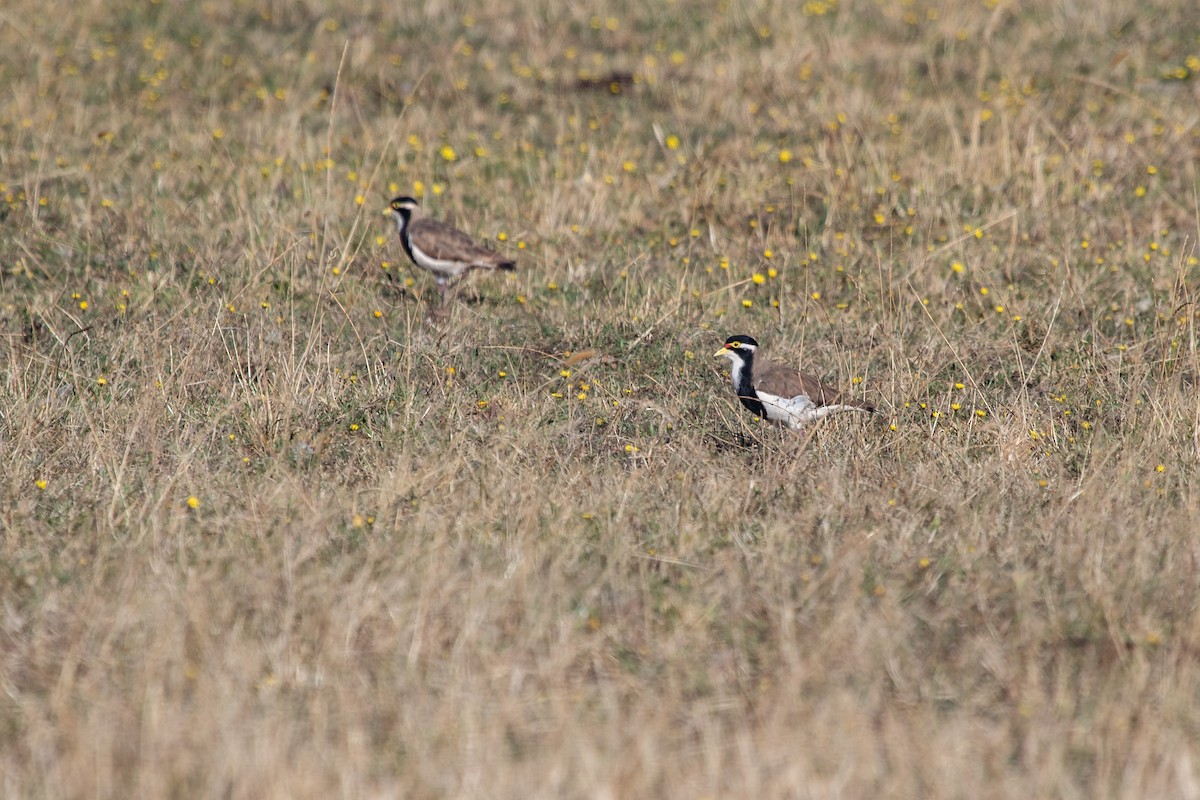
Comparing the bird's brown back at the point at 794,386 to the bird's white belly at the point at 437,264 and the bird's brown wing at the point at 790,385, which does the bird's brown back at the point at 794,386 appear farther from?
the bird's white belly at the point at 437,264

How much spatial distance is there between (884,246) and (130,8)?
836cm

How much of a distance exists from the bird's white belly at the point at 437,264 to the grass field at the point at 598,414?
0.24 m

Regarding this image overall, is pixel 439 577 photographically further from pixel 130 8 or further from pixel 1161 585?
pixel 130 8

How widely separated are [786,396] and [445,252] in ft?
9.31

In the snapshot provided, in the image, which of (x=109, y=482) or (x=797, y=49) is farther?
(x=797, y=49)

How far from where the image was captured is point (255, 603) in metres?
4.71

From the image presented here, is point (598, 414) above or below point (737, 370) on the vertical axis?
below

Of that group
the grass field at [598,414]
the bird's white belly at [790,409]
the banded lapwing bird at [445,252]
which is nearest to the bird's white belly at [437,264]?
the banded lapwing bird at [445,252]

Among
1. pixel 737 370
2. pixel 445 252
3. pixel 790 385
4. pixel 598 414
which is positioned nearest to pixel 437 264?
pixel 445 252

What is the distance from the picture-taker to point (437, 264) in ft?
28.9

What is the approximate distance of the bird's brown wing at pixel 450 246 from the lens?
28.8ft

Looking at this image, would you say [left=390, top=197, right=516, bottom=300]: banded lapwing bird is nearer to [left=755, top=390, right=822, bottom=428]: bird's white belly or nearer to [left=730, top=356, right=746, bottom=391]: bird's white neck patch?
[left=730, top=356, right=746, bottom=391]: bird's white neck patch

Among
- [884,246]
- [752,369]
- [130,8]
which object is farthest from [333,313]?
[130,8]

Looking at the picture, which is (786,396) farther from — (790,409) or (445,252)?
(445,252)
